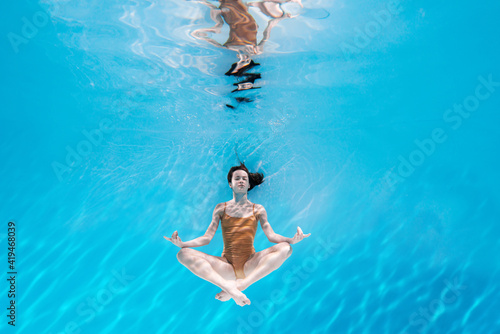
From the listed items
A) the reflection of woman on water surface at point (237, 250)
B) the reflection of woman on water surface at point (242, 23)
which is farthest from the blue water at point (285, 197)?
the reflection of woman on water surface at point (237, 250)

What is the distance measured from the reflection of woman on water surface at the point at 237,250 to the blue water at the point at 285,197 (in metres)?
2.55

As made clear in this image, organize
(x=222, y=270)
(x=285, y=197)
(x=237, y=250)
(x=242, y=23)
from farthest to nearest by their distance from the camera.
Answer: (x=285, y=197) → (x=242, y=23) → (x=237, y=250) → (x=222, y=270)

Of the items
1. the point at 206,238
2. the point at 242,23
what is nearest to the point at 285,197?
the point at 206,238

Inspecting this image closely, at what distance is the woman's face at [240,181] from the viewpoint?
4.63m

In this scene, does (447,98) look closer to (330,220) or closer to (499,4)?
(499,4)

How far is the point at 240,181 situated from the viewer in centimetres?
463

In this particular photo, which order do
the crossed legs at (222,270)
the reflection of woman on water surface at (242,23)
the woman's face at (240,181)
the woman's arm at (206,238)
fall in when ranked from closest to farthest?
the crossed legs at (222,270) < the woman's arm at (206,238) < the woman's face at (240,181) < the reflection of woman on water surface at (242,23)

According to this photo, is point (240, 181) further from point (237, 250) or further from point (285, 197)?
point (285, 197)

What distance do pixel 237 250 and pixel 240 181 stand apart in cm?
92

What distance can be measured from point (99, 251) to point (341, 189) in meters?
5.65

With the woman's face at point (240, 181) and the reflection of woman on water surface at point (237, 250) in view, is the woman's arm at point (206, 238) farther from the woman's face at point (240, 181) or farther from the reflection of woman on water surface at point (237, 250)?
the woman's face at point (240, 181)

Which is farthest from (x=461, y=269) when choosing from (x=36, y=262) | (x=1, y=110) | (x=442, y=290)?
(x=1, y=110)

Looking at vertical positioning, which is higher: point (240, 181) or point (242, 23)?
point (242, 23)

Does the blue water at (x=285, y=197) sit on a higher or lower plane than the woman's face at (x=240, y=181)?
lower
